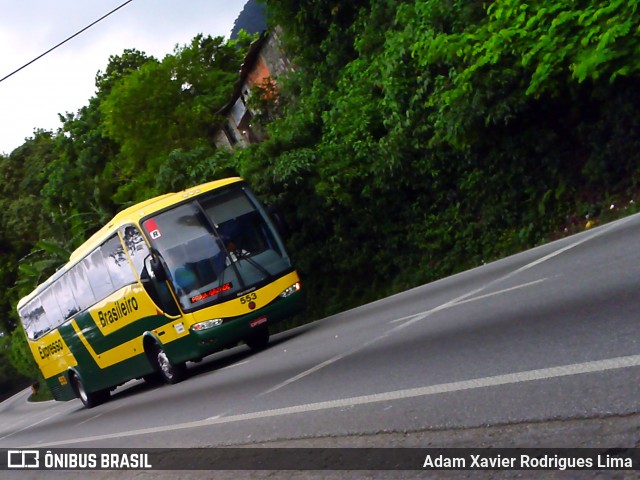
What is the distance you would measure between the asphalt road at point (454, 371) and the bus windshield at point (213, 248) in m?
1.48

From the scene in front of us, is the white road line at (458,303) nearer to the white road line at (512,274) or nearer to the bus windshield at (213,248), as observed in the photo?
the white road line at (512,274)

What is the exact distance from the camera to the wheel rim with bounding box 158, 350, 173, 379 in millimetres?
18734

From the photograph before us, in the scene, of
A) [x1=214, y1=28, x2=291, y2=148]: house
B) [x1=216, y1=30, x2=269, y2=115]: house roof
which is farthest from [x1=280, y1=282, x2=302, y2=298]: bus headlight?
[x1=216, y1=30, x2=269, y2=115]: house roof

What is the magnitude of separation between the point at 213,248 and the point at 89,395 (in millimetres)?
7758

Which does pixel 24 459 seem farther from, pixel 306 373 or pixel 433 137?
pixel 433 137

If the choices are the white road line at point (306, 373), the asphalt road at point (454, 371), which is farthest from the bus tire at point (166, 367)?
the white road line at point (306, 373)

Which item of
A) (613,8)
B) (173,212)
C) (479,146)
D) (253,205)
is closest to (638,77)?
(613,8)

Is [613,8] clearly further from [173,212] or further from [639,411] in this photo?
[639,411]

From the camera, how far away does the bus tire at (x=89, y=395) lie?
A: 2322 centimetres

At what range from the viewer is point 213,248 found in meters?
17.3

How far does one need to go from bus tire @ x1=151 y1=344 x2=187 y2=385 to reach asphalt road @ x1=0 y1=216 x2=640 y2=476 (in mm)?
1848

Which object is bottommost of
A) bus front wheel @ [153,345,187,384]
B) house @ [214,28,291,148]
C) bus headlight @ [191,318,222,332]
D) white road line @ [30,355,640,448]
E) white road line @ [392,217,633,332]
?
white road line @ [392,217,633,332]

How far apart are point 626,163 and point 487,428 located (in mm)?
14464

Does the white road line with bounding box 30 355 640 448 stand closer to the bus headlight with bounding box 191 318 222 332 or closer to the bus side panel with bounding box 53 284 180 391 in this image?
the bus headlight with bounding box 191 318 222 332
